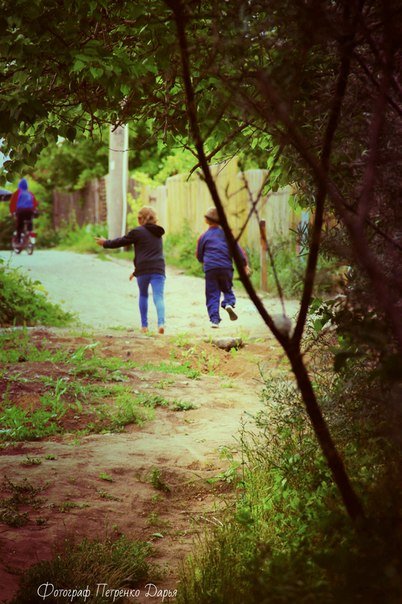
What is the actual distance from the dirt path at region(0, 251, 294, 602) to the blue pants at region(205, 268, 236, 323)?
102cm

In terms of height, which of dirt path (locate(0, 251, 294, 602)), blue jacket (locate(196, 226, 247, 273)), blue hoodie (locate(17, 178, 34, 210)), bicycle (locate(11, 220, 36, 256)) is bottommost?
dirt path (locate(0, 251, 294, 602))

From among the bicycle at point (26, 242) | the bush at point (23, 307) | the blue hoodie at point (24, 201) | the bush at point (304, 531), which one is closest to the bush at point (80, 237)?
the bicycle at point (26, 242)

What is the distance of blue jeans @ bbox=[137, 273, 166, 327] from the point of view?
36.7 ft

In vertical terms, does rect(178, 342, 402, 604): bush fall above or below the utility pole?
below

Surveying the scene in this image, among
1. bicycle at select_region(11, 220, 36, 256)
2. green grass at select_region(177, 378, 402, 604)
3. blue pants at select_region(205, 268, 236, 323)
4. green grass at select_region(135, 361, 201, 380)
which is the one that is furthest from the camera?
bicycle at select_region(11, 220, 36, 256)

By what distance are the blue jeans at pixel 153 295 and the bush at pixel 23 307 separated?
1124mm

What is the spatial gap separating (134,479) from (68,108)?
2.48m

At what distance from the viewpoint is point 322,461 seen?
438 centimetres

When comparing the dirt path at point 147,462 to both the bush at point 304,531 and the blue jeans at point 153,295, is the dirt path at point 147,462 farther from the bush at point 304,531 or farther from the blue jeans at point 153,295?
the blue jeans at point 153,295

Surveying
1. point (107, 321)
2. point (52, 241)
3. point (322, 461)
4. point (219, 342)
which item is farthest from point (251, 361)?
point (52, 241)

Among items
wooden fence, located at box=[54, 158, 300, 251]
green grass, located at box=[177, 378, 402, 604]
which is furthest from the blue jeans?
green grass, located at box=[177, 378, 402, 604]

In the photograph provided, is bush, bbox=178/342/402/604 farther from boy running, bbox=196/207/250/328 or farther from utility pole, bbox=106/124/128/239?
utility pole, bbox=106/124/128/239

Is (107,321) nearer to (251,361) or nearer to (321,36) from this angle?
(251,361)

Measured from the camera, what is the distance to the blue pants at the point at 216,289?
11.6 metres
